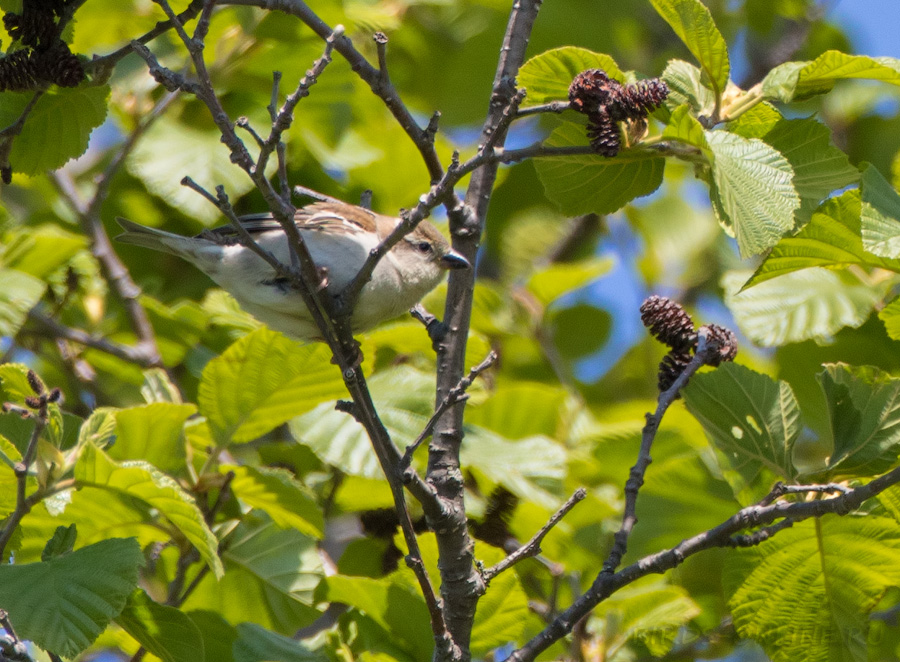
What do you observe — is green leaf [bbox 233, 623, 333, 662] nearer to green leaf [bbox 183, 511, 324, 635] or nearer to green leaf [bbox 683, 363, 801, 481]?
green leaf [bbox 183, 511, 324, 635]

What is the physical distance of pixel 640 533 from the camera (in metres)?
3.32

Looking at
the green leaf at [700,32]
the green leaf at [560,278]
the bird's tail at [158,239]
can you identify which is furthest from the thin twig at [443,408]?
the green leaf at [560,278]

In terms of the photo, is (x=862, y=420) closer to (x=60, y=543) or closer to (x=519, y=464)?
(x=519, y=464)

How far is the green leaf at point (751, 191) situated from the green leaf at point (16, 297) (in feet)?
7.74

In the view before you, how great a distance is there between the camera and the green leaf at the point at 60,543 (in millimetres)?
2467

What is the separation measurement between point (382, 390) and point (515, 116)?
1.54 meters

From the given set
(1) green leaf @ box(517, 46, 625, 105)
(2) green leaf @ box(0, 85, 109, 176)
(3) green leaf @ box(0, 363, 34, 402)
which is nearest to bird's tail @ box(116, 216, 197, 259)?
(2) green leaf @ box(0, 85, 109, 176)

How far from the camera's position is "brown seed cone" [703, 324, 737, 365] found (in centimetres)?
257

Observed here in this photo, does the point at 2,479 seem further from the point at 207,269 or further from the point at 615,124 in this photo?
the point at 615,124

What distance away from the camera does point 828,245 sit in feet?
8.41

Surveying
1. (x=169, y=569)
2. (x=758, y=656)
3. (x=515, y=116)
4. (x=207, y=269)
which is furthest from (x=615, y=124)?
(x=758, y=656)

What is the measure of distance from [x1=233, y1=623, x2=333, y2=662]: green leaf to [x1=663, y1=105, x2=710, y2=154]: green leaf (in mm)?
1691

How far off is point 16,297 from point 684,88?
2351mm


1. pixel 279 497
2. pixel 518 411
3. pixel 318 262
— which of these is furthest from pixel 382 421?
pixel 518 411
